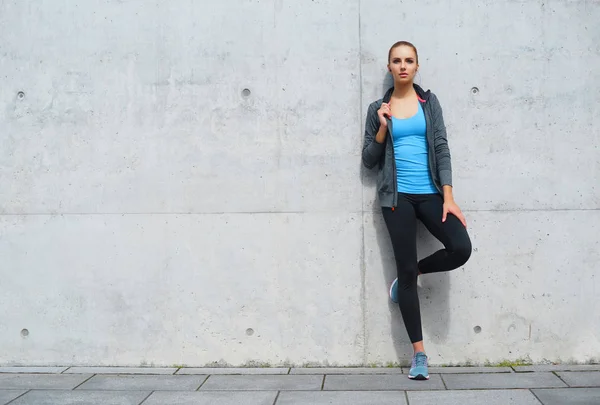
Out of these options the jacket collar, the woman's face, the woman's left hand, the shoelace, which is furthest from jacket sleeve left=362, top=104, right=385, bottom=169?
the shoelace

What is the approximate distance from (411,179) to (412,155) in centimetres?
15

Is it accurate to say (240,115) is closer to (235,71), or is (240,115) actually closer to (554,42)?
(235,71)

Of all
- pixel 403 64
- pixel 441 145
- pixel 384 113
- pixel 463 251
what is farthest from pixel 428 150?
pixel 463 251

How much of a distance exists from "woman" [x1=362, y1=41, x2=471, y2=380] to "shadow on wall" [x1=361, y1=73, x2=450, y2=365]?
0.13 metres

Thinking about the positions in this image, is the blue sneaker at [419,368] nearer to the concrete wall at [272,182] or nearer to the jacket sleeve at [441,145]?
the concrete wall at [272,182]

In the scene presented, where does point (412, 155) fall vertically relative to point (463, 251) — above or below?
above

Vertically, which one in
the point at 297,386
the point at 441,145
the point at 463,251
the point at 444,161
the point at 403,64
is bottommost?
the point at 297,386

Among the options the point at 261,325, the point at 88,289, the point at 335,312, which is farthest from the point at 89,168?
the point at 335,312

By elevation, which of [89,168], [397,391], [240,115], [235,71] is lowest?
[397,391]

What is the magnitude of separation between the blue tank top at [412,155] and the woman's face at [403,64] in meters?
0.26

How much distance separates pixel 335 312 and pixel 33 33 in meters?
2.83

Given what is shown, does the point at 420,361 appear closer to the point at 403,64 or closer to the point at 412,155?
the point at 412,155

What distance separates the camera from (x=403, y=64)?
440 centimetres

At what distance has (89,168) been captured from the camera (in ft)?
15.6
